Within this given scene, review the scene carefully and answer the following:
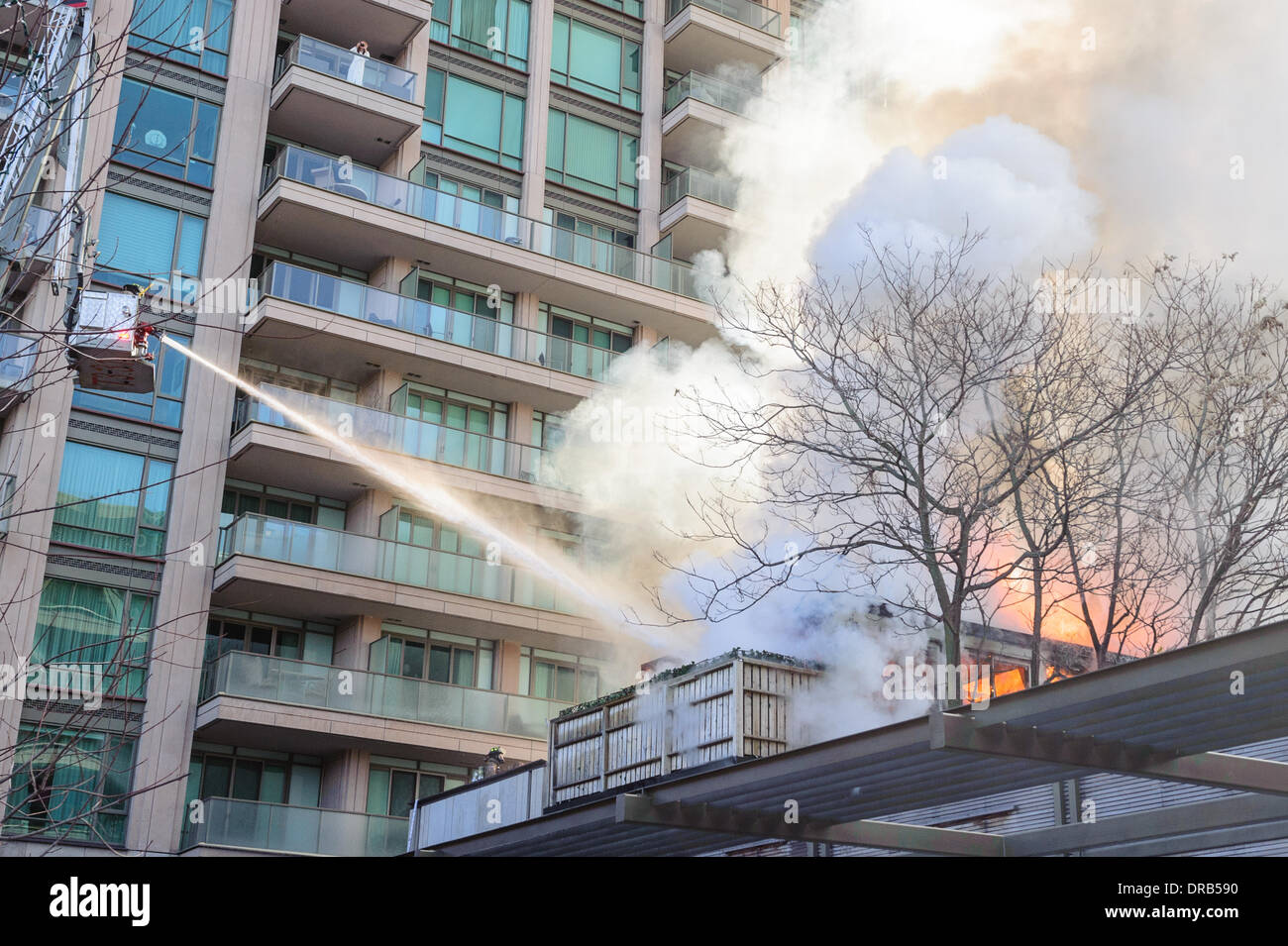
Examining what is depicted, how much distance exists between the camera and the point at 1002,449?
20781 millimetres

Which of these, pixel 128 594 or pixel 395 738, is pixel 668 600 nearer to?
pixel 395 738

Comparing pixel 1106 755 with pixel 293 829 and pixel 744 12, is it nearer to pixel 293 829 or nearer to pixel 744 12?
pixel 293 829

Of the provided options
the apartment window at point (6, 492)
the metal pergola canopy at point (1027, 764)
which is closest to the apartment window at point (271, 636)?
the apartment window at point (6, 492)

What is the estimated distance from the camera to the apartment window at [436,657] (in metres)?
32.2

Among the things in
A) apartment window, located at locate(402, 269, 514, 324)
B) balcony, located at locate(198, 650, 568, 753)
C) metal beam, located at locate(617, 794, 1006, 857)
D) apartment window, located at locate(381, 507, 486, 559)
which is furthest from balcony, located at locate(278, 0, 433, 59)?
metal beam, located at locate(617, 794, 1006, 857)

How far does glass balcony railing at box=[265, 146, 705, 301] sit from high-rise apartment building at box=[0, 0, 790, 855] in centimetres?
8

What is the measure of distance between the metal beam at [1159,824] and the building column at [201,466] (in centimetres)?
1729

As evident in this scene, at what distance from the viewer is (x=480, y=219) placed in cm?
3541

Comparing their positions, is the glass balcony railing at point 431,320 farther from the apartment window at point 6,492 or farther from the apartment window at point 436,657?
the apartment window at point 6,492

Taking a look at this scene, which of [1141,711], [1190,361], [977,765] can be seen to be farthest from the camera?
[1190,361]

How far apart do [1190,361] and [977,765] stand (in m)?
10.9

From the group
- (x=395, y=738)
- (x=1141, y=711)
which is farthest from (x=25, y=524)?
(x=1141, y=711)

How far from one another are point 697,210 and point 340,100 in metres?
9.98

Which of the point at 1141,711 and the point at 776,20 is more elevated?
the point at 776,20
